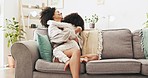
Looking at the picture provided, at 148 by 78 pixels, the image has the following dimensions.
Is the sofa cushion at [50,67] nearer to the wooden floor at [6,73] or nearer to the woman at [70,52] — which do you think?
the woman at [70,52]

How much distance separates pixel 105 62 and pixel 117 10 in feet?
9.32

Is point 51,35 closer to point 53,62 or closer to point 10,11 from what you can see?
point 53,62

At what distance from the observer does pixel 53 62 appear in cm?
292

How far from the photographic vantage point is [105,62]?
8.89 feet

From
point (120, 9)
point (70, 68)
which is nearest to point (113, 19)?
point (120, 9)

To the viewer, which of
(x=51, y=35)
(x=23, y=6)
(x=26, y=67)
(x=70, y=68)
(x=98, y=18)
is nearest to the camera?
(x=70, y=68)

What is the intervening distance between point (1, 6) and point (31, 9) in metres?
0.81

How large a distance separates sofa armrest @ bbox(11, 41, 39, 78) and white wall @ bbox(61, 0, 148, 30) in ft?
9.18

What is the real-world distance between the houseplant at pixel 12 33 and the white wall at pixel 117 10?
126cm

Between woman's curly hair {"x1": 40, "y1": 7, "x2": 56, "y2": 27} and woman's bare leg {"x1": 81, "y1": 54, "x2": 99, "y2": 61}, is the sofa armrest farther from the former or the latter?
woman's bare leg {"x1": 81, "y1": 54, "x2": 99, "y2": 61}

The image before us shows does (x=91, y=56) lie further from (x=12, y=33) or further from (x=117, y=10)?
(x=12, y=33)

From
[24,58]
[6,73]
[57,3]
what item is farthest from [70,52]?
[57,3]

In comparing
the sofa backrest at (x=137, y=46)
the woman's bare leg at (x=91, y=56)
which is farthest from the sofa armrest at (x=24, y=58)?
the sofa backrest at (x=137, y=46)

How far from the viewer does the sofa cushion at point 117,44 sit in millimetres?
3219
